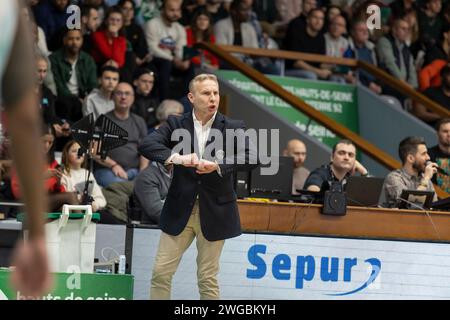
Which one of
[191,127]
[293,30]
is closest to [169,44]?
[293,30]

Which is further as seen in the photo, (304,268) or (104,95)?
(104,95)

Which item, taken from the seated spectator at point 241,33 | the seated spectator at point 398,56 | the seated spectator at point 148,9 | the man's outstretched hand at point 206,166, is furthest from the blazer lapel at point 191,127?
the seated spectator at point 398,56

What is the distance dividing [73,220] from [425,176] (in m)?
3.43

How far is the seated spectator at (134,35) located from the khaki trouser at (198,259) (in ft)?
17.8

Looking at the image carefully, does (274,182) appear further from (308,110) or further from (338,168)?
(308,110)

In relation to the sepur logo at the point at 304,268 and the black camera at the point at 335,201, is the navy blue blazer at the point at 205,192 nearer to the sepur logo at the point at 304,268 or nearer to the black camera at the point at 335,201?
the sepur logo at the point at 304,268

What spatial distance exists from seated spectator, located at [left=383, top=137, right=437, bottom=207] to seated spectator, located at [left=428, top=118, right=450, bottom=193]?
2.63 feet

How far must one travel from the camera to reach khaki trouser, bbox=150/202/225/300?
6.91 metres

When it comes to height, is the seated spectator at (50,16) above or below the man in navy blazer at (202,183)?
above

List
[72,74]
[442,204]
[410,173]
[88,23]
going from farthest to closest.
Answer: [88,23], [72,74], [410,173], [442,204]

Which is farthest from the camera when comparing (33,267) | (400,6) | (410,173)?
(400,6)

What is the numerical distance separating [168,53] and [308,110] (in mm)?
1970

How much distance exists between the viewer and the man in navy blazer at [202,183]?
6836 millimetres

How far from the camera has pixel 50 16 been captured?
1177cm
